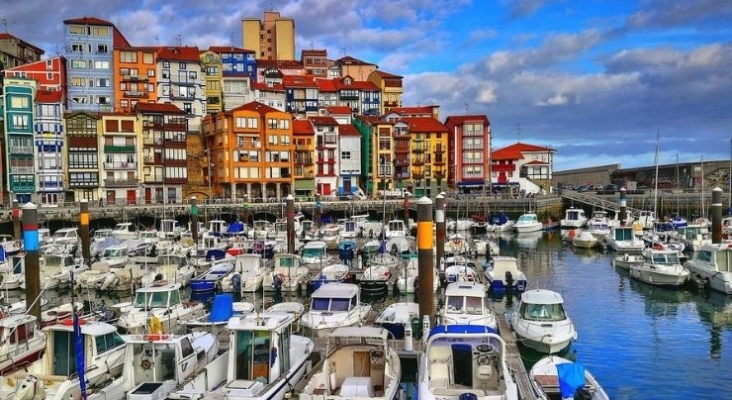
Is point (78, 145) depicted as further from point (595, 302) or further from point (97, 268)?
point (595, 302)

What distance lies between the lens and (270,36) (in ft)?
573

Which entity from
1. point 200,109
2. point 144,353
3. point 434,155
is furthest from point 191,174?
point 144,353

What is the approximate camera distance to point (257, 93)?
113750mm

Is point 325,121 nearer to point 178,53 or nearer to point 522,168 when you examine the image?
point 178,53

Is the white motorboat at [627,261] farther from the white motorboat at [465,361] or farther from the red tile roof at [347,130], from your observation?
the red tile roof at [347,130]

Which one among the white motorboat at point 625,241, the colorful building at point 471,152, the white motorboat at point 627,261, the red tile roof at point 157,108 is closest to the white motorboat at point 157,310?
the white motorboat at point 627,261

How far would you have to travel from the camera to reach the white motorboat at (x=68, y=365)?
17609 mm

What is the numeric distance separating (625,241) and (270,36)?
13730 centimetres

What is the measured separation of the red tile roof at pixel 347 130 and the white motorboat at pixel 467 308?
7836 centimetres

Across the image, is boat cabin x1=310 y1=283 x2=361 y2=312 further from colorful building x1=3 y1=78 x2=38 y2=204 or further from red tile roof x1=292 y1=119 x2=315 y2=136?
red tile roof x1=292 y1=119 x2=315 y2=136

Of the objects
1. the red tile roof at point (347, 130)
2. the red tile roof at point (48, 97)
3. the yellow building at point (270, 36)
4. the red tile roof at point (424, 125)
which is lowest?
the red tile roof at point (347, 130)

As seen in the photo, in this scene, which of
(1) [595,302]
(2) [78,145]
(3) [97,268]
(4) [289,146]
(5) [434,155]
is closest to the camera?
(1) [595,302]

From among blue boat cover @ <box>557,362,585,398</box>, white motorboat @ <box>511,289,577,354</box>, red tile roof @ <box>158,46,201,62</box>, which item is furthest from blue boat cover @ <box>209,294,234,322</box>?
red tile roof @ <box>158,46,201,62</box>

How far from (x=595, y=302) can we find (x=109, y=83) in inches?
3367
